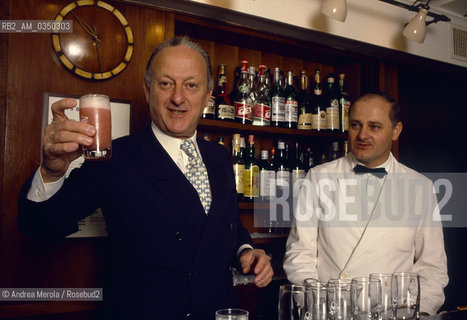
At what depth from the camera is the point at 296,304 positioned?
0.89 metres

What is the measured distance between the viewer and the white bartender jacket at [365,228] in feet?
6.66

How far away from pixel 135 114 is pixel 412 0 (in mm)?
2322

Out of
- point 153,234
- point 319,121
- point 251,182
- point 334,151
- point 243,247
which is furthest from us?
point 334,151

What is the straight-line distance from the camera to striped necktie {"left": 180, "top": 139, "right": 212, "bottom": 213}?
1.60m

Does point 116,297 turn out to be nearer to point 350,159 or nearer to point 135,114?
point 135,114

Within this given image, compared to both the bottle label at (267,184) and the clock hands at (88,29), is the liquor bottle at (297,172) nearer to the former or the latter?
the bottle label at (267,184)

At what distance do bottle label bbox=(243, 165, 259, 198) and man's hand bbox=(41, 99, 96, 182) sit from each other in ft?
4.79

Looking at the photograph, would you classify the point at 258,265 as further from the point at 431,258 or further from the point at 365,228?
the point at 431,258

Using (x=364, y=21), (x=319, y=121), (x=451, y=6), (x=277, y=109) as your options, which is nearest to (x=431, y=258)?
(x=319, y=121)

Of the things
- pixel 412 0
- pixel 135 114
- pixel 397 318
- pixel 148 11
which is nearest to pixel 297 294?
pixel 397 318

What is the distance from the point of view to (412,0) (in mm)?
3100

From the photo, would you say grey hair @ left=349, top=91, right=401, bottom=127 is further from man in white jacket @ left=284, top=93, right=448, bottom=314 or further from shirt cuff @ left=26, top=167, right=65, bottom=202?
shirt cuff @ left=26, top=167, right=65, bottom=202

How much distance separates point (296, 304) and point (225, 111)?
5.40ft

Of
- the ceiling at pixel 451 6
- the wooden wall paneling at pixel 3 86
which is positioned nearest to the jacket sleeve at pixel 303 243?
the wooden wall paneling at pixel 3 86
